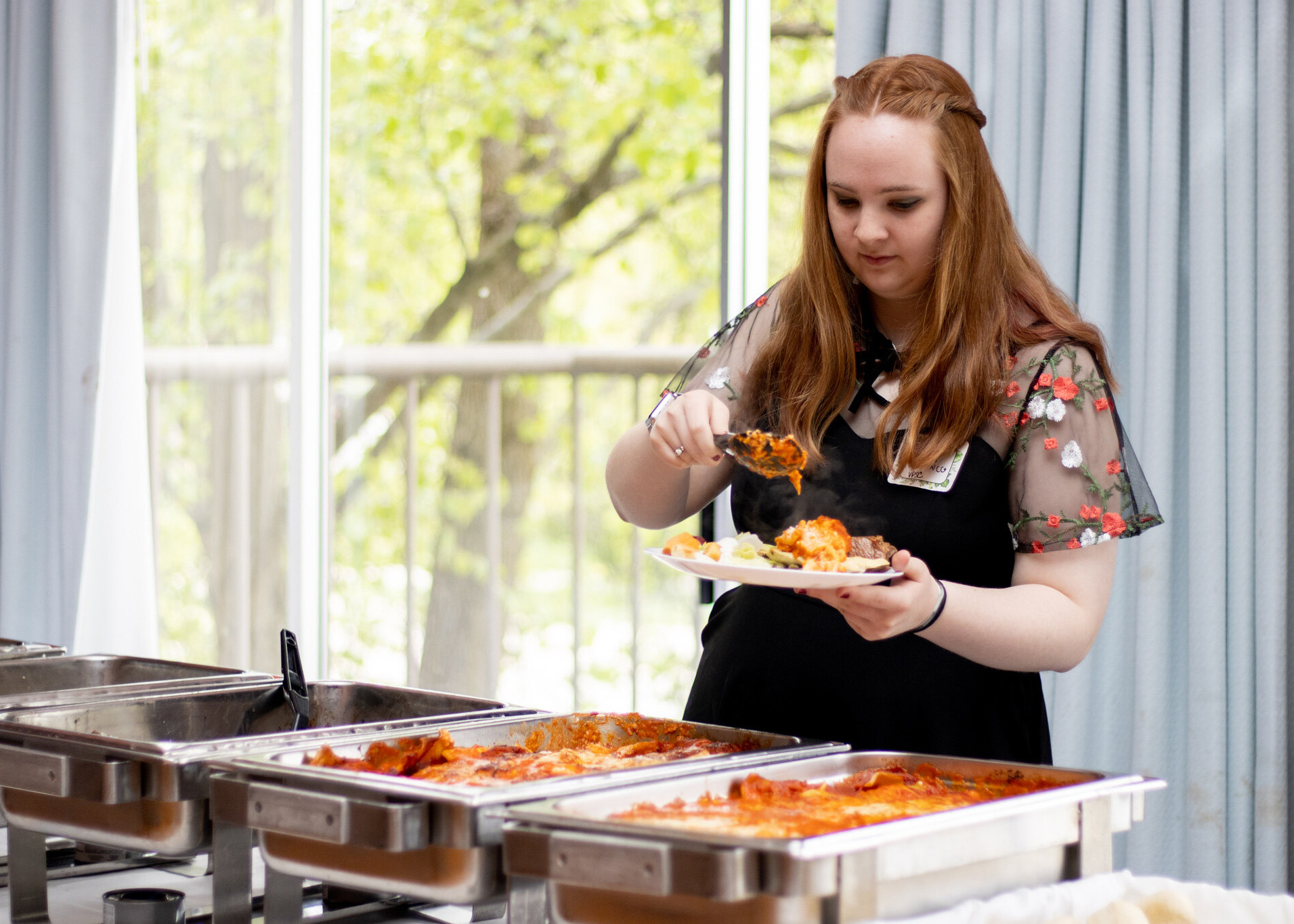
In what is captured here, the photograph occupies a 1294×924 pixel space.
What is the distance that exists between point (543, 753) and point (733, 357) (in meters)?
0.61

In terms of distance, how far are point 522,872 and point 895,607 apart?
0.44 meters

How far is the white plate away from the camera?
110cm

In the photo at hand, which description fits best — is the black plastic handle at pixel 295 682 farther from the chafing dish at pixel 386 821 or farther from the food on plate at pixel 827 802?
the food on plate at pixel 827 802

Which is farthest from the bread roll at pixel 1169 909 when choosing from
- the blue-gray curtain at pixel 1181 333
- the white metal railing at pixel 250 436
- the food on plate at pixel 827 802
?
the white metal railing at pixel 250 436

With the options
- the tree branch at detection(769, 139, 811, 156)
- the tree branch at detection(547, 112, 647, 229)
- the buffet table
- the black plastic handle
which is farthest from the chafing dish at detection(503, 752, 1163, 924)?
the tree branch at detection(547, 112, 647, 229)

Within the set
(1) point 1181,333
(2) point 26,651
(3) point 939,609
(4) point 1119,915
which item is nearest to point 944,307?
(3) point 939,609

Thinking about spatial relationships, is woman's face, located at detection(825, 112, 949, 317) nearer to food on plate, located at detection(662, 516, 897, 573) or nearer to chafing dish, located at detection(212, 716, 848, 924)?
food on plate, located at detection(662, 516, 897, 573)

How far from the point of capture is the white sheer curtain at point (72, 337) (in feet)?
11.2

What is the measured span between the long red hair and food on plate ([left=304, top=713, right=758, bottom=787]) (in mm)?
369

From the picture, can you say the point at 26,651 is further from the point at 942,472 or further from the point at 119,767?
the point at 942,472

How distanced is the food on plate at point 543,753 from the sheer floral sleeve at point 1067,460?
401 millimetres

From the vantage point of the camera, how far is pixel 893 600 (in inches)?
45.6

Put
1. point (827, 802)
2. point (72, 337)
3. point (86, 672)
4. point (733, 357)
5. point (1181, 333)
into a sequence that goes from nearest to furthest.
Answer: point (827, 802) → point (733, 357) → point (86, 672) → point (1181, 333) → point (72, 337)

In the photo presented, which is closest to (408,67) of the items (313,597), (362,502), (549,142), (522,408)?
(549,142)
